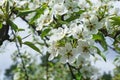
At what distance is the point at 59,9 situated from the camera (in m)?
2.06

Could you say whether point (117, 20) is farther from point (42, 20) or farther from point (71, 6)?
point (42, 20)

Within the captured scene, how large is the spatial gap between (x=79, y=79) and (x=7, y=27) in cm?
86

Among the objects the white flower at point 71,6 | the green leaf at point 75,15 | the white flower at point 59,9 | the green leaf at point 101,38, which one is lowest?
the green leaf at point 101,38

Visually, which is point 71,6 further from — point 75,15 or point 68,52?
point 68,52

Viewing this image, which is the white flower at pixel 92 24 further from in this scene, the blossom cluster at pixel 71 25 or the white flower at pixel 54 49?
the white flower at pixel 54 49

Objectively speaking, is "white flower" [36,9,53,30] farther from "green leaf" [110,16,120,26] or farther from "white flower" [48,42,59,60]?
"green leaf" [110,16,120,26]

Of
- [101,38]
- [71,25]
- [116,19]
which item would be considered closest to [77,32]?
[71,25]

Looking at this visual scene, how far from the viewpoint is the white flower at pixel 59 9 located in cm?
208

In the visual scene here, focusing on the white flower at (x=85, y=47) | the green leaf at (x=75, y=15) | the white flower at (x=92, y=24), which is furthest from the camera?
the green leaf at (x=75, y=15)

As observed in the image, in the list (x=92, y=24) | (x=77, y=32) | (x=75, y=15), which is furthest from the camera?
(x=75, y=15)

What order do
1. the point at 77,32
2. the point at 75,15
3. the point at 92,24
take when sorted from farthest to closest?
the point at 75,15
the point at 92,24
the point at 77,32

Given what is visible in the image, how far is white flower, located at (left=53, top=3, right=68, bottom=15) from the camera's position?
81.8 inches

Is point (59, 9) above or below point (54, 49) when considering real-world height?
above

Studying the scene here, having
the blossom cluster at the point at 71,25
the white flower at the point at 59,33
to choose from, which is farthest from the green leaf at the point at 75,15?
the white flower at the point at 59,33
